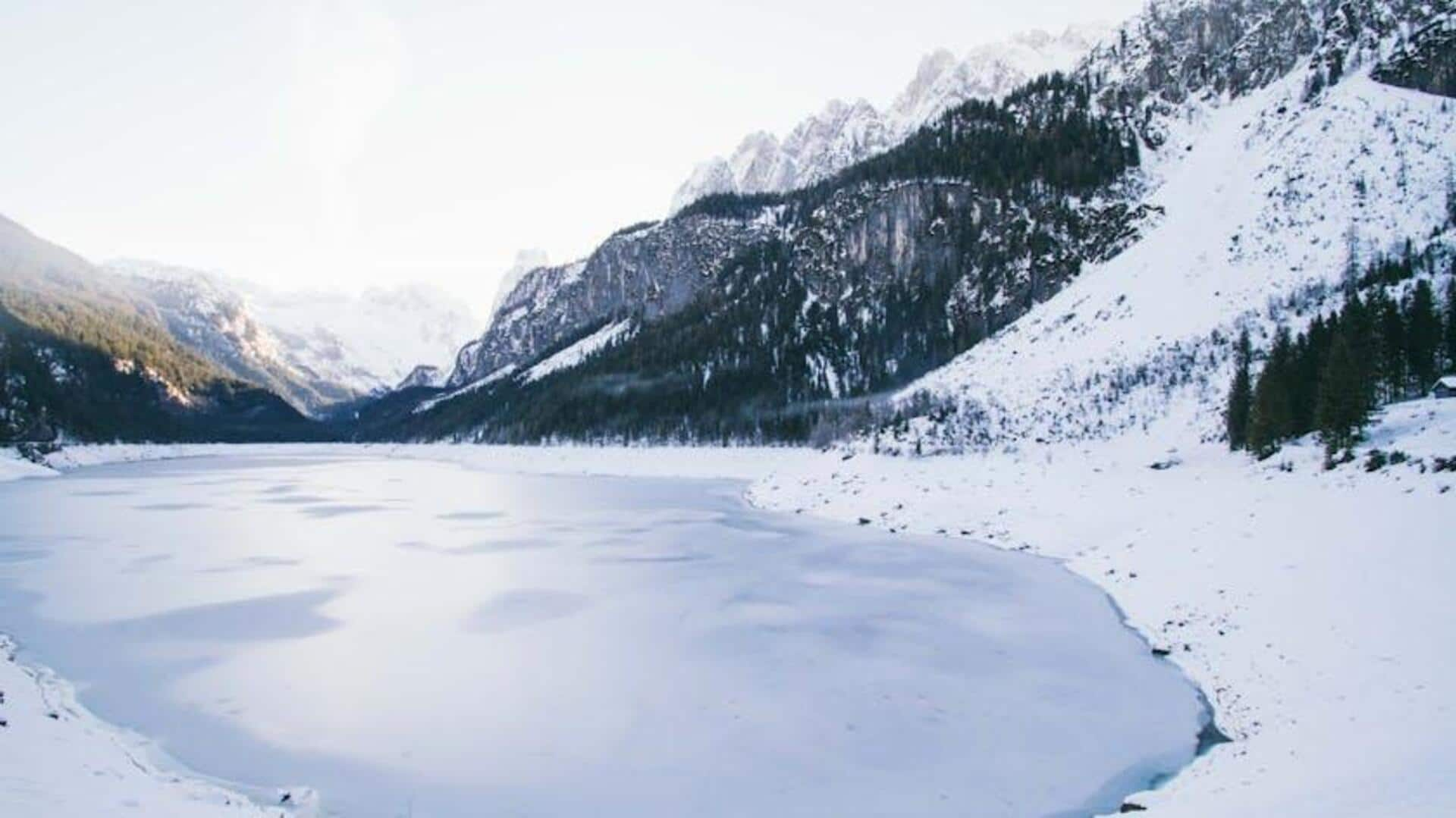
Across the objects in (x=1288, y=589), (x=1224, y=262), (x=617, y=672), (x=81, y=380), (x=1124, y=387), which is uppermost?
(x=1224, y=262)

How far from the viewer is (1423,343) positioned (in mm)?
35344

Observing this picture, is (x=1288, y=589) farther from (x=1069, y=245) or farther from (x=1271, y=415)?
(x=1069, y=245)

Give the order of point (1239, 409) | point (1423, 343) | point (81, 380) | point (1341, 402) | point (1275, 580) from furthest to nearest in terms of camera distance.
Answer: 1. point (81, 380)
2. point (1239, 409)
3. point (1423, 343)
4. point (1341, 402)
5. point (1275, 580)

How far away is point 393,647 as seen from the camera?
18672 mm

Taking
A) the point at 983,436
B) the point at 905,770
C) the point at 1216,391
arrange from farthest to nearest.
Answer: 1. the point at 983,436
2. the point at 1216,391
3. the point at 905,770

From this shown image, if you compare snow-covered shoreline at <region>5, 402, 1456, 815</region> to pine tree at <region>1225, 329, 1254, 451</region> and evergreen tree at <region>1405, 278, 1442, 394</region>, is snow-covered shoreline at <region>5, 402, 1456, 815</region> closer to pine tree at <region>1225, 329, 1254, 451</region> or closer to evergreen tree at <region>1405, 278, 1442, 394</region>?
pine tree at <region>1225, 329, 1254, 451</region>

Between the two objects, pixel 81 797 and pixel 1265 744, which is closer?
pixel 81 797

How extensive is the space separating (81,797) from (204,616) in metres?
14.1

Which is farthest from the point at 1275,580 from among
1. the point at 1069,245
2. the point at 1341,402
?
the point at 1069,245

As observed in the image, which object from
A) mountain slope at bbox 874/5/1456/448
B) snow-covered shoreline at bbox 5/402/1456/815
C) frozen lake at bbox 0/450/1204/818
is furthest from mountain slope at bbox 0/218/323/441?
snow-covered shoreline at bbox 5/402/1456/815

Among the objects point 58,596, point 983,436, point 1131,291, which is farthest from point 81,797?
point 1131,291

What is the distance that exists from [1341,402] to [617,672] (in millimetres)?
27378

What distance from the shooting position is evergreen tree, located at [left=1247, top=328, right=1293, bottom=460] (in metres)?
33.7

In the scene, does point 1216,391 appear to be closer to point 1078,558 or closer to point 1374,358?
point 1374,358
